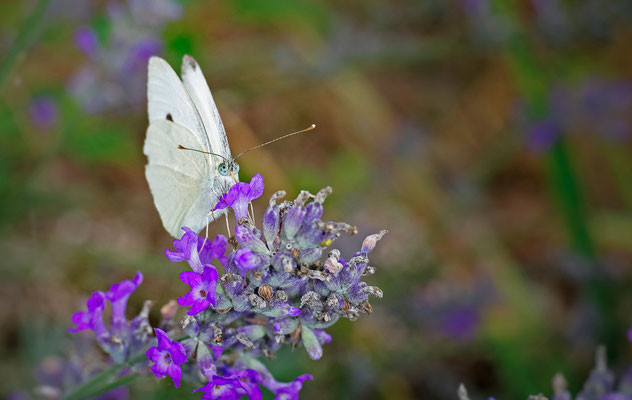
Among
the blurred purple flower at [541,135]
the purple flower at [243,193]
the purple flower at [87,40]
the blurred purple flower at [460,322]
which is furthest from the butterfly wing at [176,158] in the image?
the blurred purple flower at [541,135]

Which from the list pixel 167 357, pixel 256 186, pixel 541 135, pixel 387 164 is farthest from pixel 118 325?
pixel 541 135

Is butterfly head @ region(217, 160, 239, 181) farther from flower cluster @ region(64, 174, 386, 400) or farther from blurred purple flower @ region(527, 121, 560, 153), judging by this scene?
blurred purple flower @ region(527, 121, 560, 153)

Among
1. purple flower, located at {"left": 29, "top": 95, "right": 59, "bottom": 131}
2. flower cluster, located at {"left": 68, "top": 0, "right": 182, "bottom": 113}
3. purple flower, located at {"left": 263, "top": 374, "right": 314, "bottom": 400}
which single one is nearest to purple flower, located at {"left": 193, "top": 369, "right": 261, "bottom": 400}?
purple flower, located at {"left": 263, "top": 374, "right": 314, "bottom": 400}

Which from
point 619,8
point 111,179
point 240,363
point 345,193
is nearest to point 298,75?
point 345,193

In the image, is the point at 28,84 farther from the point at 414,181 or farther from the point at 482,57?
the point at 482,57

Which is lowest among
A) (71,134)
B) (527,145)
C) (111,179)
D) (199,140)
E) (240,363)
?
(111,179)

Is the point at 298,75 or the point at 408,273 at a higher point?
the point at 298,75

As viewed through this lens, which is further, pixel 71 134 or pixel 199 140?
pixel 71 134
